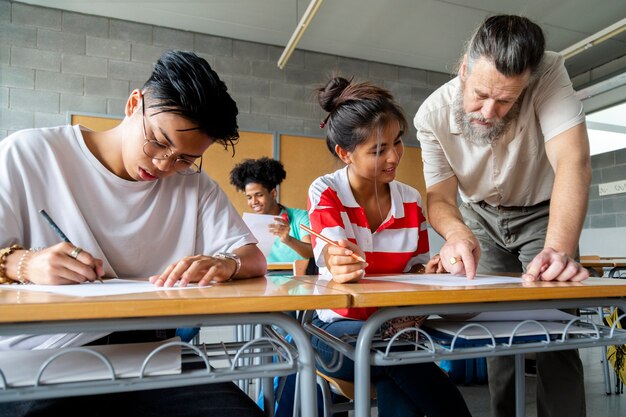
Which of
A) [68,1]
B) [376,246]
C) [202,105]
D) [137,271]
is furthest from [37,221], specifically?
[68,1]

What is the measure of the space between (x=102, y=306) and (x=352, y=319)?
712mm

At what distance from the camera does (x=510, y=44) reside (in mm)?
1199

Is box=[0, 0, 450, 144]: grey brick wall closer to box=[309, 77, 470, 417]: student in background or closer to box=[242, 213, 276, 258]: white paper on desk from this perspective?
box=[242, 213, 276, 258]: white paper on desk

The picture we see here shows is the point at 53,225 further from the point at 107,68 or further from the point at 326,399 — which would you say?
the point at 107,68

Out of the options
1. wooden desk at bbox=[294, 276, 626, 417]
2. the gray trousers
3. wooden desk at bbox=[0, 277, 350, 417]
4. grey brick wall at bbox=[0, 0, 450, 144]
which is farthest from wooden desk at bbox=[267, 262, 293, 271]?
grey brick wall at bbox=[0, 0, 450, 144]

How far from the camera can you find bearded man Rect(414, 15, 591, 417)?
46.8 inches

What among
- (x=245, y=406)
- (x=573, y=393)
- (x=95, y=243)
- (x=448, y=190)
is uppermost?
(x=448, y=190)

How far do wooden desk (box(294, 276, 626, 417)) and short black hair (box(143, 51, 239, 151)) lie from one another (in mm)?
524

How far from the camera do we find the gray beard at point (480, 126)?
1375 millimetres

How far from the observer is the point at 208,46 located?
14.1ft

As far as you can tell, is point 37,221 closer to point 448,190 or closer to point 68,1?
point 448,190

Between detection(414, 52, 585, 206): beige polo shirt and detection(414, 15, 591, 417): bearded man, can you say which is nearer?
detection(414, 15, 591, 417): bearded man

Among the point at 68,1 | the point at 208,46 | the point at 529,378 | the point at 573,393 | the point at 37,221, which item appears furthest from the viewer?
the point at 208,46

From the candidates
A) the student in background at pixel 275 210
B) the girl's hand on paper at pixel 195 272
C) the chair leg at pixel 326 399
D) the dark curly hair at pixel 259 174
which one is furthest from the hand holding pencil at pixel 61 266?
the dark curly hair at pixel 259 174
